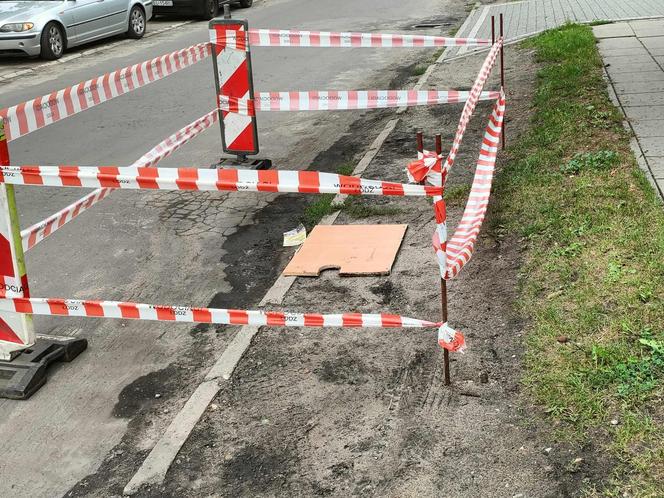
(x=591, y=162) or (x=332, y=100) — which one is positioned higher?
(x=332, y=100)

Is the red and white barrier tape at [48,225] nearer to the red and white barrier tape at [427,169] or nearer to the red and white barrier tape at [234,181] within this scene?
the red and white barrier tape at [234,181]

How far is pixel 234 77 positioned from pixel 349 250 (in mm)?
2690

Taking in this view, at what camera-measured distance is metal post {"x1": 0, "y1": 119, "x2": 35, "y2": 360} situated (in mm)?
5062

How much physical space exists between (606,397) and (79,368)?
128 inches

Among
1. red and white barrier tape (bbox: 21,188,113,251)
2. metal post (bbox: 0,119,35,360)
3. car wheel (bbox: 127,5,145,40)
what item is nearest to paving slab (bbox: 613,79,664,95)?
red and white barrier tape (bbox: 21,188,113,251)

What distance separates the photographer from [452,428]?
14.7 feet

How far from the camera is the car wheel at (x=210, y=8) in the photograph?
22.2 metres

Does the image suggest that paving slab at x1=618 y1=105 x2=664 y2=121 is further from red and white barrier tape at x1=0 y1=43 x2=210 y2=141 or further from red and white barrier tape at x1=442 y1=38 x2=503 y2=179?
red and white barrier tape at x1=0 y1=43 x2=210 y2=141

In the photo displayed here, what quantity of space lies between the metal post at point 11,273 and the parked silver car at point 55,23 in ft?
41.1

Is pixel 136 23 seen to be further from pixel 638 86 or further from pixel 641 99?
pixel 641 99

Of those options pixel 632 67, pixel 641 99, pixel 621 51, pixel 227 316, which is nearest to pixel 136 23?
pixel 621 51

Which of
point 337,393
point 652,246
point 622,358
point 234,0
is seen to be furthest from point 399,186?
point 234,0

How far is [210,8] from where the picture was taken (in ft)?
73.6

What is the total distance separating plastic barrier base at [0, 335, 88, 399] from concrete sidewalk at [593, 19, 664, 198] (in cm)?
469
